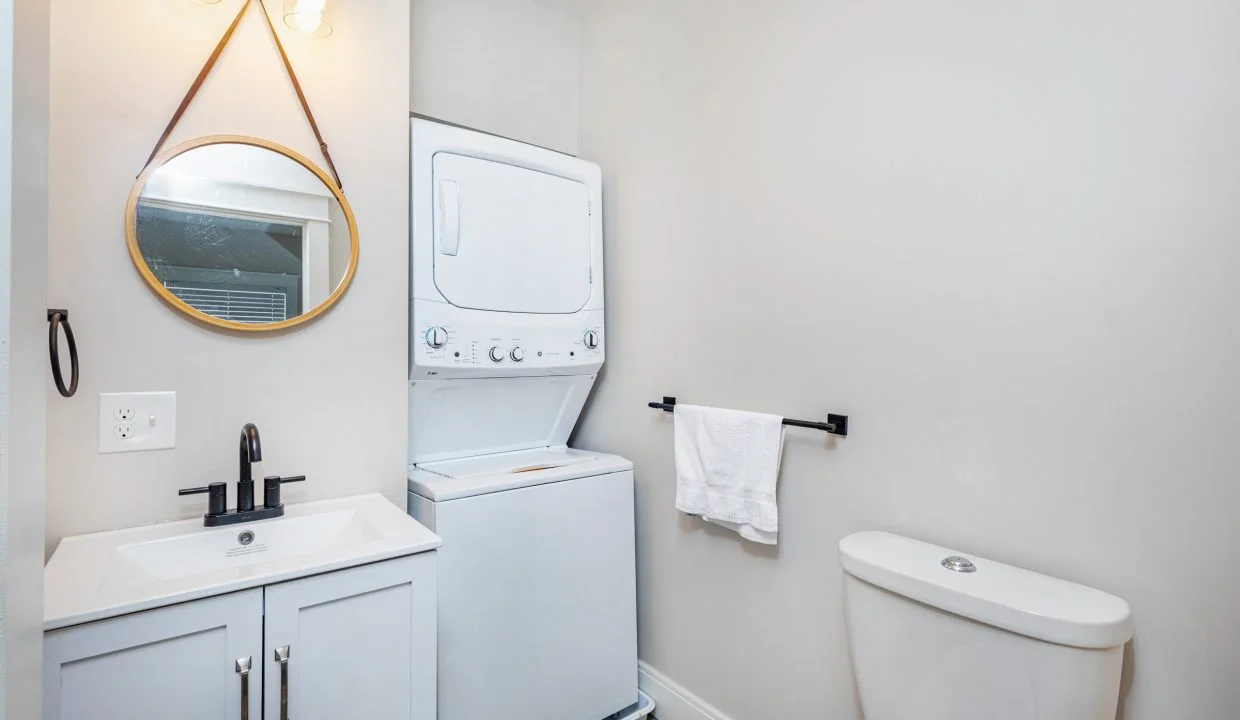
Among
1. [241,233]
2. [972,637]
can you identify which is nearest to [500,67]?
[241,233]

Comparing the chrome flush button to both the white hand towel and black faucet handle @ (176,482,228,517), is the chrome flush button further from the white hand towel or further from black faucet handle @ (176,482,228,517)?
black faucet handle @ (176,482,228,517)

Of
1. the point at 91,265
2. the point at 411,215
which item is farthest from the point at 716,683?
the point at 91,265

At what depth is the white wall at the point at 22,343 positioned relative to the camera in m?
0.55

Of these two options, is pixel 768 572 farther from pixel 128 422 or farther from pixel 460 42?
pixel 460 42

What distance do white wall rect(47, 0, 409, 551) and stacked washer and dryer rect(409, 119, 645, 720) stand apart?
125mm

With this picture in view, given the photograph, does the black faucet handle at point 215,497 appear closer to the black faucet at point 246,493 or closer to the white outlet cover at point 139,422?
the black faucet at point 246,493

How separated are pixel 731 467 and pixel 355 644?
1.02 m

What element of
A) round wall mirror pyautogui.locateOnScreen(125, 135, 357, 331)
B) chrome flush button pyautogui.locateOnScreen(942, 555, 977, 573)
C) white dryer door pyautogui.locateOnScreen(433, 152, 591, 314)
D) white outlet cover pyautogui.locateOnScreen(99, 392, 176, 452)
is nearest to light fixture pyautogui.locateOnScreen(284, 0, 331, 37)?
round wall mirror pyautogui.locateOnScreen(125, 135, 357, 331)

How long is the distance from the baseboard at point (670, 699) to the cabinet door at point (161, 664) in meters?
1.29

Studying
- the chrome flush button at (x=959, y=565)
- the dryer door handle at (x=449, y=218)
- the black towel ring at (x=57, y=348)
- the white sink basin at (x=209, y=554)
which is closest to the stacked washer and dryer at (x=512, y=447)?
the dryer door handle at (x=449, y=218)

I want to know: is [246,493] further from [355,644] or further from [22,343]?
[22,343]

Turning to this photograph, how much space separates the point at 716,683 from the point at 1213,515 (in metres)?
1.32

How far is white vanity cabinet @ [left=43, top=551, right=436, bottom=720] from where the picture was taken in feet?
3.07

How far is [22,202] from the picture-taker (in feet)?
2.03
